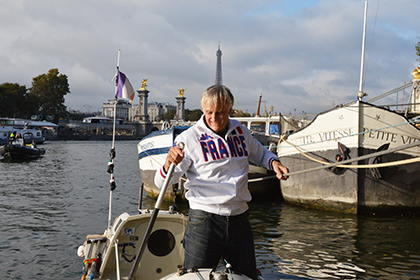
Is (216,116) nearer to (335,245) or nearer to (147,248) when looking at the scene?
(147,248)

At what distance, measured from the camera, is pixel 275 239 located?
9.35 m

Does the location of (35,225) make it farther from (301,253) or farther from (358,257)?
(358,257)

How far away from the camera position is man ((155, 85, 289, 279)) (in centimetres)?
291

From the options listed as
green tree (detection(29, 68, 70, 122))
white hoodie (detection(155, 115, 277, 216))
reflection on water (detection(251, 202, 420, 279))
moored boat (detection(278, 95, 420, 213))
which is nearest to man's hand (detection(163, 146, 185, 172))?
white hoodie (detection(155, 115, 277, 216))

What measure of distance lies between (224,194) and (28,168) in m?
27.9

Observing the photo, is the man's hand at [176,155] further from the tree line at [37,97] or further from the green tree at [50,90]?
the green tree at [50,90]

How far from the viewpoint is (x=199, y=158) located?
2.93 meters

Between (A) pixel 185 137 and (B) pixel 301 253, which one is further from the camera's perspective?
(B) pixel 301 253

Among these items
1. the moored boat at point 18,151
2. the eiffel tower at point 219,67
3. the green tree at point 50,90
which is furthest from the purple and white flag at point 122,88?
the eiffel tower at point 219,67

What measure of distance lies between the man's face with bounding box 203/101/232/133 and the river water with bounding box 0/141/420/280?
473cm

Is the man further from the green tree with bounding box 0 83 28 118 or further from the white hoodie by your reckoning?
the green tree with bounding box 0 83 28 118

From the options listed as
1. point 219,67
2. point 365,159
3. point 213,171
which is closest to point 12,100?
point 365,159

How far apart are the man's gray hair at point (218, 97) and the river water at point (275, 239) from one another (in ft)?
16.0

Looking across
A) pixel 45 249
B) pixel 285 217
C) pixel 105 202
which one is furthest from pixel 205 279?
pixel 105 202
